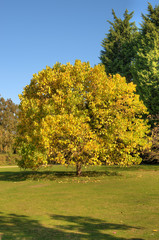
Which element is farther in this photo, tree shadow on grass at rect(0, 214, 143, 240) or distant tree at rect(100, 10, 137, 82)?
distant tree at rect(100, 10, 137, 82)

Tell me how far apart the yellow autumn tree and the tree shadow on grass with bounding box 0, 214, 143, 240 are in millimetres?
11703

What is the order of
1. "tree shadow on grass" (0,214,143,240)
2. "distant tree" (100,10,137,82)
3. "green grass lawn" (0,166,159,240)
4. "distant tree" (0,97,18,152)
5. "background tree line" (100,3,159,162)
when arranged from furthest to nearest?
"distant tree" (0,97,18,152)
"distant tree" (100,10,137,82)
"background tree line" (100,3,159,162)
"green grass lawn" (0,166,159,240)
"tree shadow on grass" (0,214,143,240)

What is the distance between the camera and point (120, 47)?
188 feet

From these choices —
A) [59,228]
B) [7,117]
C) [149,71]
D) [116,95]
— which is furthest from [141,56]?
[7,117]

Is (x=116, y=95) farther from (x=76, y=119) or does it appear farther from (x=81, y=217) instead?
(x=81, y=217)

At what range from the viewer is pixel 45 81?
82.3 ft

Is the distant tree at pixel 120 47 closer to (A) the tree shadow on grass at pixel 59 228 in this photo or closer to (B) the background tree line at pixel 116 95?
(B) the background tree line at pixel 116 95

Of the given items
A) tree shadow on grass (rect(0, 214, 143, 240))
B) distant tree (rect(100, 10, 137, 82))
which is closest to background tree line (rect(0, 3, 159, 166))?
distant tree (rect(100, 10, 137, 82))

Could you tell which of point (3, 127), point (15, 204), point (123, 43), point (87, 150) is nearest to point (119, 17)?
point (123, 43)

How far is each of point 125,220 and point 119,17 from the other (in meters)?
54.4

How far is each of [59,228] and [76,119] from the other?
47.0 ft

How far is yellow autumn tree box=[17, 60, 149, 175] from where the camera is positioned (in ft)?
73.7

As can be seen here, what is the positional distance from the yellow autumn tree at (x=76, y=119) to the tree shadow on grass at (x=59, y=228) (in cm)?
1170

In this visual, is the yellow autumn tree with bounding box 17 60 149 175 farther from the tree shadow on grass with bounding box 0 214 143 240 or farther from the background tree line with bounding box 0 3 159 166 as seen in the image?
the tree shadow on grass with bounding box 0 214 143 240
